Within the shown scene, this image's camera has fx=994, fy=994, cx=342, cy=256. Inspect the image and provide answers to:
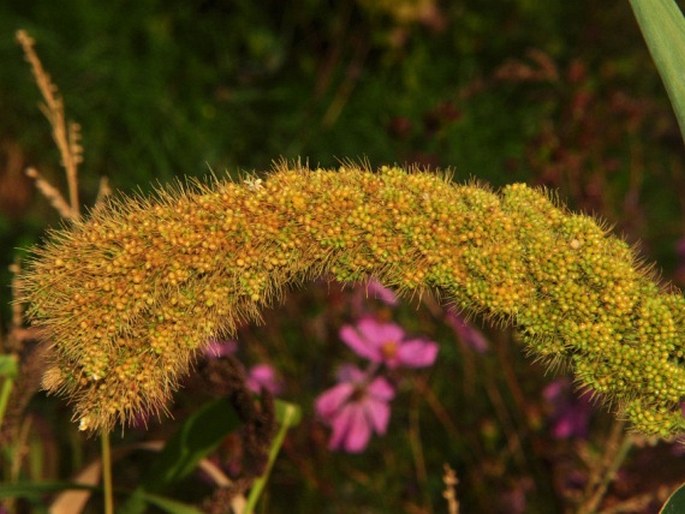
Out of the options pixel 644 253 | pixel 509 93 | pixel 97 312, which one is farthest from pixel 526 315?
pixel 509 93

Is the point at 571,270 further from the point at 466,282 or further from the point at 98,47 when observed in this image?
the point at 98,47

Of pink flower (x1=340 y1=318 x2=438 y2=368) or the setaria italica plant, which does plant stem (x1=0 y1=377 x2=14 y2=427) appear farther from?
pink flower (x1=340 y1=318 x2=438 y2=368)

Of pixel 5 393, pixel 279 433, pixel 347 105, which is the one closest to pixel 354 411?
pixel 279 433

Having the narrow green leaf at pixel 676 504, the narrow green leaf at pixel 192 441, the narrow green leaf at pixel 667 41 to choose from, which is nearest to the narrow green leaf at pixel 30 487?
the narrow green leaf at pixel 192 441

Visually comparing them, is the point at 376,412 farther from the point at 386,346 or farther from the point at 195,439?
the point at 195,439

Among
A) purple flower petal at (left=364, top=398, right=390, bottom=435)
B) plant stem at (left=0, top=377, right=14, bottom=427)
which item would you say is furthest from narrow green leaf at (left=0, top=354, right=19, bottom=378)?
purple flower petal at (left=364, top=398, right=390, bottom=435)
